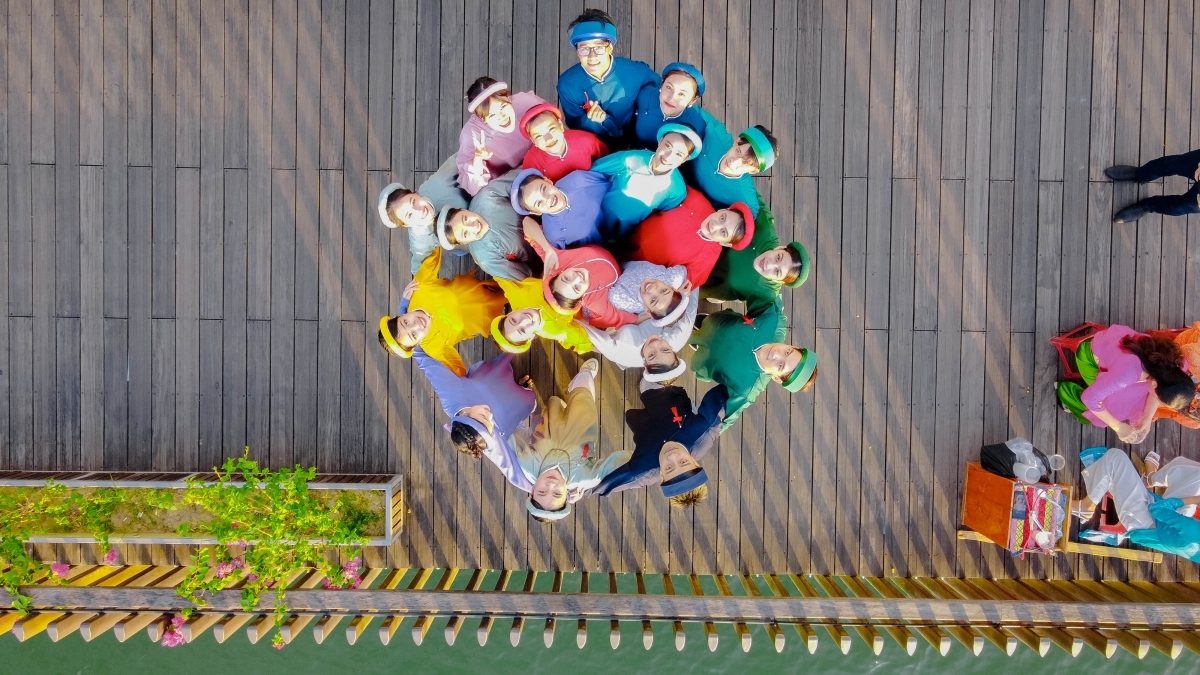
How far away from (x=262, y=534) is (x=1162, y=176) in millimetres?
6156

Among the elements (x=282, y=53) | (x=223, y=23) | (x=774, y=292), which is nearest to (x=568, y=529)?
(x=774, y=292)

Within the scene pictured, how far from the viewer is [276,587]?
373cm

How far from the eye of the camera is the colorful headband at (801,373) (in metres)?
2.78

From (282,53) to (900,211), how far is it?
4415 millimetres

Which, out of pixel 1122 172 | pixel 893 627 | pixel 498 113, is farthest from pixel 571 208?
pixel 1122 172

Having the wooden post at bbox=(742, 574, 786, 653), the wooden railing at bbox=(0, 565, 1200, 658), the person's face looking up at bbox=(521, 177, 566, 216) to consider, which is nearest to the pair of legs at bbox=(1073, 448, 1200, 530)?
→ the wooden railing at bbox=(0, 565, 1200, 658)

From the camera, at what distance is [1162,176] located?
13.4 ft

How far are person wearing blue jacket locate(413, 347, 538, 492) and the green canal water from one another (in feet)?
8.98

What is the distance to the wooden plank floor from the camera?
425 centimetres

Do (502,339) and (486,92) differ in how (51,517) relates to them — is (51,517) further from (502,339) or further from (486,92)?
(486,92)

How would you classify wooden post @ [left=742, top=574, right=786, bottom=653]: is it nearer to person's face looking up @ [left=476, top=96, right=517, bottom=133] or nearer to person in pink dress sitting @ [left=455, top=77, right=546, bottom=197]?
person in pink dress sitting @ [left=455, top=77, right=546, bottom=197]

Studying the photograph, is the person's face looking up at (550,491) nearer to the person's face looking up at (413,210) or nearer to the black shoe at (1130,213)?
the person's face looking up at (413,210)

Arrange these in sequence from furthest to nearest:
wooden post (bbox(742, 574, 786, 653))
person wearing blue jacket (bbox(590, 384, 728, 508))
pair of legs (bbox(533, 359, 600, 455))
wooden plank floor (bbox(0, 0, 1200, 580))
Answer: wooden plank floor (bbox(0, 0, 1200, 580)), wooden post (bbox(742, 574, 786, 653)), pair of legs (bbox(533, 359, 600, 455)), person wearing blue jacket (bbox(590, 384, 728, 508))

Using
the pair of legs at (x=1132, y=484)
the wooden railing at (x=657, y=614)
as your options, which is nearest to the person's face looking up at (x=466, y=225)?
the wooden railing at (x=657, y=614)
